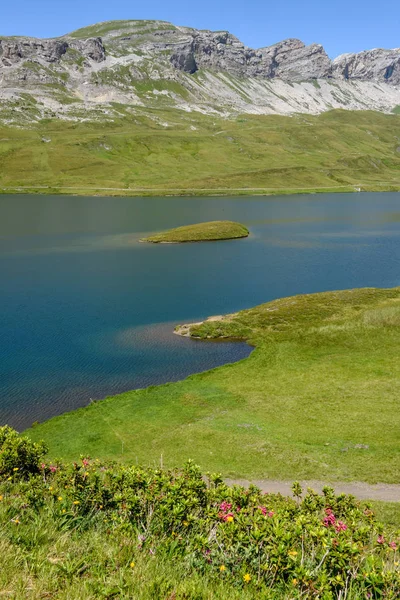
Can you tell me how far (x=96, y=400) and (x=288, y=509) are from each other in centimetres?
2988

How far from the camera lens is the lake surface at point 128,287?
49281 millimetres

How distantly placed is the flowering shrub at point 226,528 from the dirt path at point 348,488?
955 centimetres

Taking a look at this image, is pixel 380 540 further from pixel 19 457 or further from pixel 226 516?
pixel 19 457

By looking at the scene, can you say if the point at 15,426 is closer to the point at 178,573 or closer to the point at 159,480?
the point at 159,480

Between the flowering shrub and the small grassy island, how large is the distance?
117 m

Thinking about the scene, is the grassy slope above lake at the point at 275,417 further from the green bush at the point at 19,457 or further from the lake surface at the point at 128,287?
the green bush at the point at 19,457

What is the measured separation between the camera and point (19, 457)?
19.9 metres

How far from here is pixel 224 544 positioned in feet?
46.3

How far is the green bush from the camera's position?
765 inches

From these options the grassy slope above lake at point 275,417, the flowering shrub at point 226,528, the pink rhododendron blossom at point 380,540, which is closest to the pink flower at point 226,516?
the flowering shrub at point 226,528

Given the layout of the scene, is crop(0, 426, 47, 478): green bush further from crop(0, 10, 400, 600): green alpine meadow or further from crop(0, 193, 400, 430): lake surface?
crop(0, 193, 400, 430): lake surface

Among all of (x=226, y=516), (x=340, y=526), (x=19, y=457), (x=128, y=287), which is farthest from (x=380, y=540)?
(x=128, y=287)

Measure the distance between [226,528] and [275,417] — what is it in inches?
1003

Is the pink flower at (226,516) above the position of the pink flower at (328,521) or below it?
above
